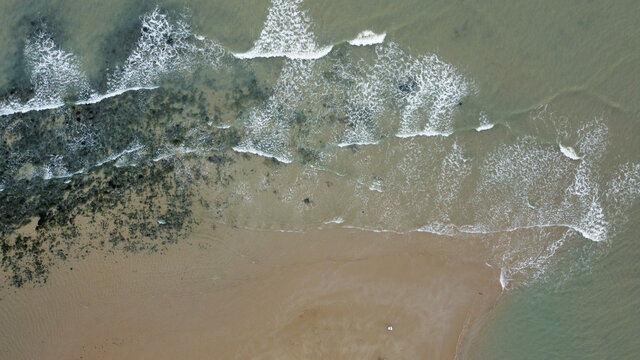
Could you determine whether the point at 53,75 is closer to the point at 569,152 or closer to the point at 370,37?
the point at 370,37

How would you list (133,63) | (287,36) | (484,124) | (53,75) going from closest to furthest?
(484,124) < (287,36) < (133,63) < (53,75)

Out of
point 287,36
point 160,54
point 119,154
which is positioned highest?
point 287,36

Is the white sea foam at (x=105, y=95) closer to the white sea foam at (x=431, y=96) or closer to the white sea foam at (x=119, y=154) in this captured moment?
the white sea foam at (x=119, y=154)

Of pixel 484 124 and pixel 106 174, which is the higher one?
pixel 484 124

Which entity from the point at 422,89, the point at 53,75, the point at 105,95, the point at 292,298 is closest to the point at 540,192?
the point at 422,89

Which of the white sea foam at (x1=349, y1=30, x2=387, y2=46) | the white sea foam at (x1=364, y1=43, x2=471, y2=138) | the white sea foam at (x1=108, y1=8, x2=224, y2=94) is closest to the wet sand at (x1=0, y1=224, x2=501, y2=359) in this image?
the white sea foam at (x1=364, y1=43, x2=471, y2=138)

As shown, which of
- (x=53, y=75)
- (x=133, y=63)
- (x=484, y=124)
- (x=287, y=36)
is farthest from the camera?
(x=53, y=75)
